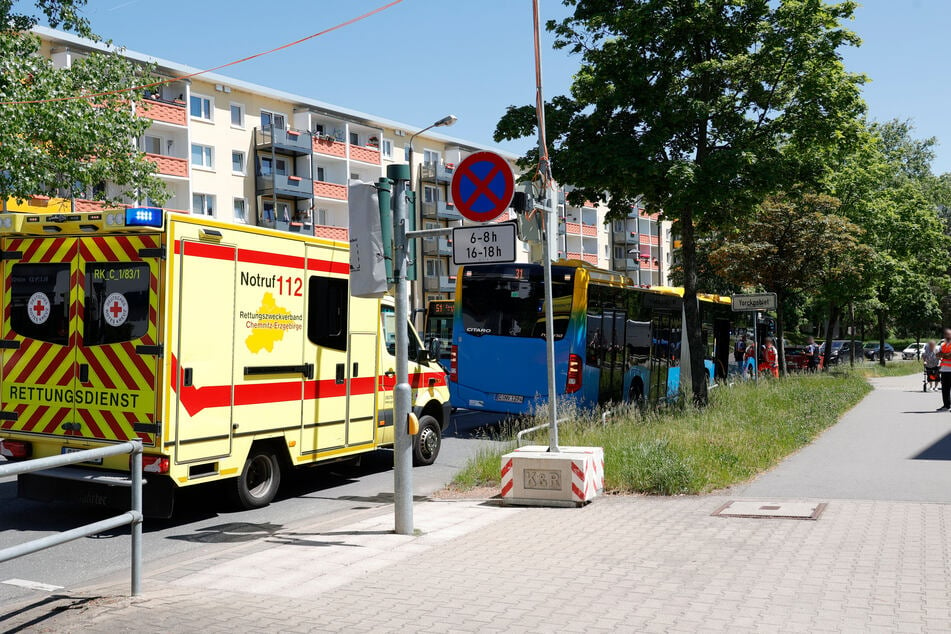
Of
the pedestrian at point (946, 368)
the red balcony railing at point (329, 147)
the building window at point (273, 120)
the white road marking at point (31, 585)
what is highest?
the building window at point (273, 120)

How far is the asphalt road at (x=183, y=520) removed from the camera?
723cm

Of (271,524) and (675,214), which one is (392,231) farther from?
(675,214)

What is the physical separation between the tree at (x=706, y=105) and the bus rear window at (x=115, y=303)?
10667mm

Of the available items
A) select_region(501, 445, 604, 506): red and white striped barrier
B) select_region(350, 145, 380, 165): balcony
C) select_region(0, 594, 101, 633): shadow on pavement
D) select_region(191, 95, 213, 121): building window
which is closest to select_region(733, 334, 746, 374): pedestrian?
select_region(501, 445, 604, 506): red and white striped barrier

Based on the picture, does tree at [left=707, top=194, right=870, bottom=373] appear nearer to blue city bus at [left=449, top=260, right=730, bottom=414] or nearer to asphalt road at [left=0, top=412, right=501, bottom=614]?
blue city bus at [left=449, top=260, right=730, bottom=414]

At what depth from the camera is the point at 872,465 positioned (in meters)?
11.6

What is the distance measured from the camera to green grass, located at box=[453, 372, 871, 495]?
10.0m

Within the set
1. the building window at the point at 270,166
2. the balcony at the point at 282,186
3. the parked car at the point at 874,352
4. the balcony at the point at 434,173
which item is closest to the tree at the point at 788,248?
the balcony at the point at 282,186

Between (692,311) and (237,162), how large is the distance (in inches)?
1425

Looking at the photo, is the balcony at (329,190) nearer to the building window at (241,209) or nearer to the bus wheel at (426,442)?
the building window at (241,209)

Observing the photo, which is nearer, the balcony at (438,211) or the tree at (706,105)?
the tree at (706,105)

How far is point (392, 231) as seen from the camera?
802 cm

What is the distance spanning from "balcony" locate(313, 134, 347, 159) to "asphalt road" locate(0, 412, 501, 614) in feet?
141

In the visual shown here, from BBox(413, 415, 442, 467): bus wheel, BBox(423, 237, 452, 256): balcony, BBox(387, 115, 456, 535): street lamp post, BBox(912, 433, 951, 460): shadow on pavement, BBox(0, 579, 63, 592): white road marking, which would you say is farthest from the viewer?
BBox(423, 237, 452, 256): balcony
